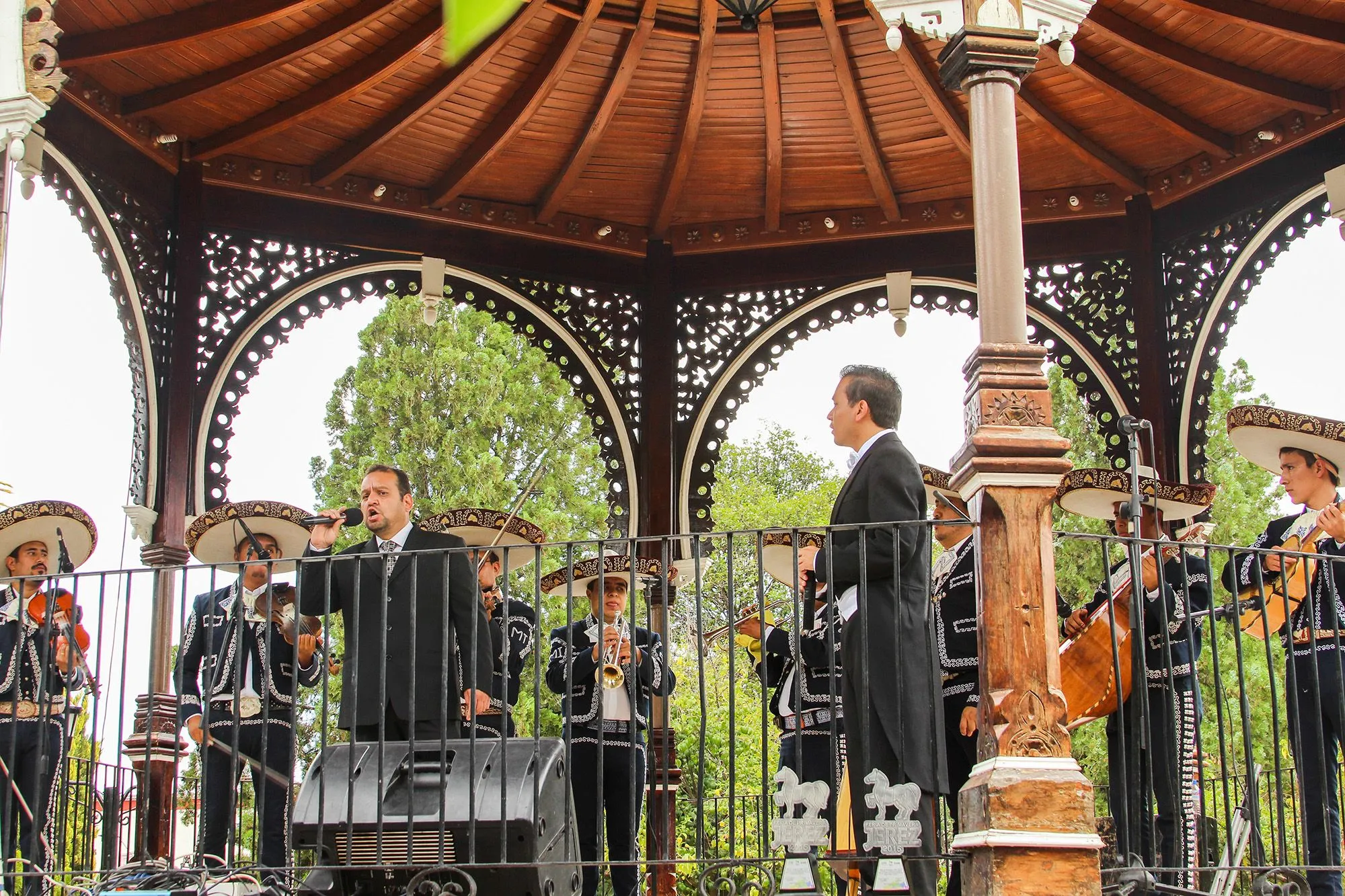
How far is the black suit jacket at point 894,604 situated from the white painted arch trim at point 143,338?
4.78 meters

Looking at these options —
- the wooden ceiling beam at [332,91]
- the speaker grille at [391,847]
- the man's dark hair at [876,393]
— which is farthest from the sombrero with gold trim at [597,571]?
the wooden ceiling beam at [332,91]

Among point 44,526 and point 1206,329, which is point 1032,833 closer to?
point 44,526

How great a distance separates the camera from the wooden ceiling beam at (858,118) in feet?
26.1

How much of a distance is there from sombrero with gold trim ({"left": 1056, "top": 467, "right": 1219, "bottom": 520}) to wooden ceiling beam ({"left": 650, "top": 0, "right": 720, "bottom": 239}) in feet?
10.3

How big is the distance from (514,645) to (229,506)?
75.2 inches

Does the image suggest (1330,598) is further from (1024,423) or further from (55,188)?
(55,188)

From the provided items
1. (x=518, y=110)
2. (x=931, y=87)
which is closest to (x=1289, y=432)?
(x=931, y=87)

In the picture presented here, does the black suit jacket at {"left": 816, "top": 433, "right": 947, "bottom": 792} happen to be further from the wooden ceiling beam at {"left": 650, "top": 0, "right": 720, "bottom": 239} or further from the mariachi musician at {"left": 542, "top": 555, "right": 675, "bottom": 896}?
the wooden ceiling beam at {"left": 650, "top": 0, "right": 720, "bottom": 239}

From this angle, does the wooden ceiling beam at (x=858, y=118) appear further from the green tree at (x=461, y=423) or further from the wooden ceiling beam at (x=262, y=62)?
the green tree at (x=461, y=423)

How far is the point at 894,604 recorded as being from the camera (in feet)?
15.7

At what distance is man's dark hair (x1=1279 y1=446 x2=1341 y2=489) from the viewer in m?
5.85

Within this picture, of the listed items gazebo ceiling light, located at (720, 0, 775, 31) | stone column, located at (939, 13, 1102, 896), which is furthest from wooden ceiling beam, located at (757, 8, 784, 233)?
stone column, located at (939, 13, 1102, 896)

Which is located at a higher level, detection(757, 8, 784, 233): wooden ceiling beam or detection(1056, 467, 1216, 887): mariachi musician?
detection(757, 8, 784, 233): wooden ceiling beam

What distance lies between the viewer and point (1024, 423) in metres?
4.66
